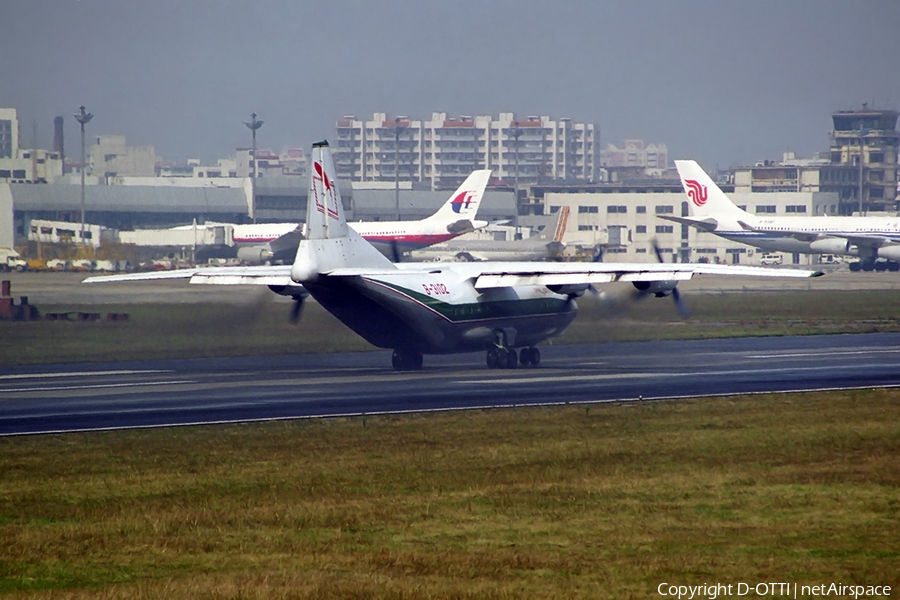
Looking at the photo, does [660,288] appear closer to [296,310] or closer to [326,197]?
[326,197]

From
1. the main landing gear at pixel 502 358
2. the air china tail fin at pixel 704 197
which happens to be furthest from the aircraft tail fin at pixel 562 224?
the main landing gear at pixel 502 358

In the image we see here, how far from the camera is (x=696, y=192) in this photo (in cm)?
11075

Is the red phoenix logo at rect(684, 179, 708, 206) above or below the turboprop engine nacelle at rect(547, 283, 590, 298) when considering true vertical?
above

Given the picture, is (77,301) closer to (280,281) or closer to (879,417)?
(280,281)

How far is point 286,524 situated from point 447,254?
10348 cm

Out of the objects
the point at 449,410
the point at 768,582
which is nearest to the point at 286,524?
the point at 768,582

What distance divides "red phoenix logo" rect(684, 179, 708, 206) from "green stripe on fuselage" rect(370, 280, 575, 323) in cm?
7142

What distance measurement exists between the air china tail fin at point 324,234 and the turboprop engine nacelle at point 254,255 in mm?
62682

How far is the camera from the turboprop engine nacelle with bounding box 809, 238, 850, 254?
9944 centimetres

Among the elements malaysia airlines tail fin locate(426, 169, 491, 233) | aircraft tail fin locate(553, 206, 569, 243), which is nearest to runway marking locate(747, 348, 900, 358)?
aircraft tail fin locate(553, 206, 569, 243)

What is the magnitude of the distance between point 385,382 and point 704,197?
8030 cm

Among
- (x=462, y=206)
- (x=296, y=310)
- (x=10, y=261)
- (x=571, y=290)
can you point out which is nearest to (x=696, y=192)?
(x=462, y=206)

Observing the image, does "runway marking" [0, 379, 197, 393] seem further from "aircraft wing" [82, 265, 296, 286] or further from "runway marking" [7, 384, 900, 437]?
"runway marking" [7, 384, 900, 437]

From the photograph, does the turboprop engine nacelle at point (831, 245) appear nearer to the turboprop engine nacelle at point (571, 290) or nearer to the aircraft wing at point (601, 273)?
the turboprop engine nacelle at point (571, 290)
